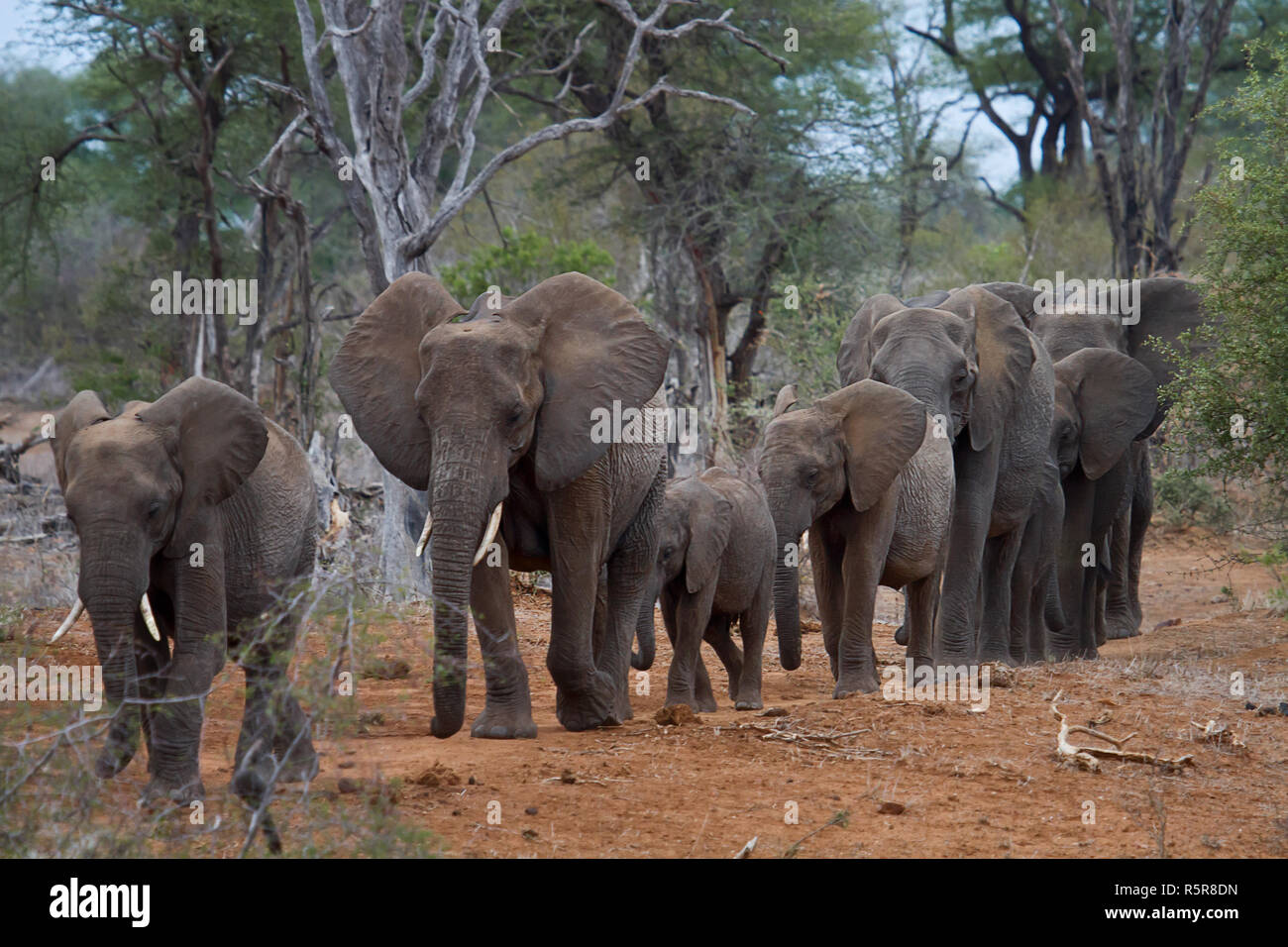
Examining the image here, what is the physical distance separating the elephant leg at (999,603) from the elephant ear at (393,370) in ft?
15.7

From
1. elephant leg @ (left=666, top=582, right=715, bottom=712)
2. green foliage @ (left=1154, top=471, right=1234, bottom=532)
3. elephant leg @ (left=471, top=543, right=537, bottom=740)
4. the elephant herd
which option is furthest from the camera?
green foliage @ (left=1154, top=471, right=1234, bottom=532)

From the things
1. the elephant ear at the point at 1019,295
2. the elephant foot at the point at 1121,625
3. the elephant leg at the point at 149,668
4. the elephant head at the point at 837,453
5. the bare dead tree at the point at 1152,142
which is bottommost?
the elephant foot at the point at 1121,625

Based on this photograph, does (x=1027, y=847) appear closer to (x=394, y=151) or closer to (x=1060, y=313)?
(x=1060, y=313)

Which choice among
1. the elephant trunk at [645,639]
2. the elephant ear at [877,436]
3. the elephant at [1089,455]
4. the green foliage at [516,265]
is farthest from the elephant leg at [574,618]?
the green foliage at [516,265]

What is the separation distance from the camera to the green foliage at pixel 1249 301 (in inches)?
395

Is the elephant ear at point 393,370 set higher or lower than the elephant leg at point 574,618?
higher

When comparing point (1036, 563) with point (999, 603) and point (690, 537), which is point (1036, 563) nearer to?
point (999, 603)

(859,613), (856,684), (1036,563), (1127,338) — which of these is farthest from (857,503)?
(1127,338)

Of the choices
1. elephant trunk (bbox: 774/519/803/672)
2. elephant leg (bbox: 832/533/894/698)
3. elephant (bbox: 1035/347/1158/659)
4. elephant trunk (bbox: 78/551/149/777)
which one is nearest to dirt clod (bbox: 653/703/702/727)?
elephant leg (bbox: 832/533/894/698)

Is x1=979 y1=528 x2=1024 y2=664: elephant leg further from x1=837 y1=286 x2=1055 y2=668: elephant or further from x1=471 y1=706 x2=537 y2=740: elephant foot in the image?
x1=471 y1=706 x2=537 y2=740: elephant foot

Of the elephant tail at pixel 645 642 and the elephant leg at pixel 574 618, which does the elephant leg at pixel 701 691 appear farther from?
the elephant leg at pixel 574 618

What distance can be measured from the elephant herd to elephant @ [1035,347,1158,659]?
29 mm

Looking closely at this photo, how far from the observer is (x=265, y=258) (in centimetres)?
2039

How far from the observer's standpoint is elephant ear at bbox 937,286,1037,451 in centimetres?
979
